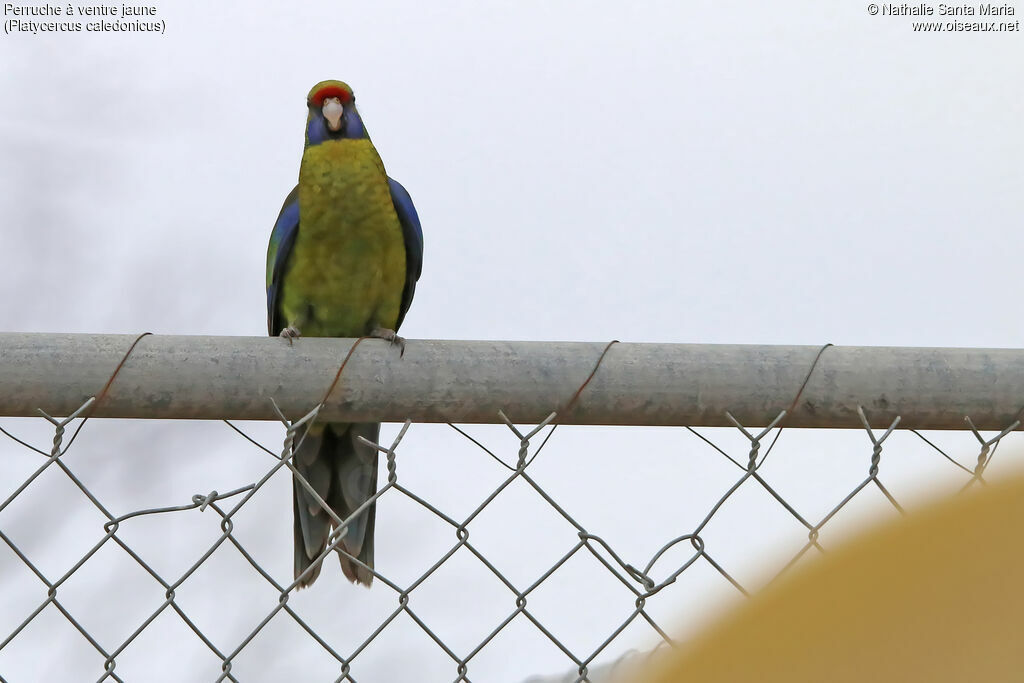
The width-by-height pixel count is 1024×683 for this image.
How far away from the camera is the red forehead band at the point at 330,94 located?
2842 mm

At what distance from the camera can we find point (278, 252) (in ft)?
8.73

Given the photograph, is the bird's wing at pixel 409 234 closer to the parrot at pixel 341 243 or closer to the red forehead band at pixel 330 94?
the parrot at pixel 341 243

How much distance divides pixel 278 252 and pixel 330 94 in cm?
46

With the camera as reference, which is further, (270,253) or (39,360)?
(270,253)

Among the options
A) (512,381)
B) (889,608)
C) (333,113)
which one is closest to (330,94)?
(333,113)

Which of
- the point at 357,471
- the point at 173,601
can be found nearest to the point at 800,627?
the point at 173,601

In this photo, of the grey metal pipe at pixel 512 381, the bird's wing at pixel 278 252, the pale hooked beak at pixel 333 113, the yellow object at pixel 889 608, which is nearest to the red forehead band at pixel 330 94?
the pale hooked beak at pixel 333 113

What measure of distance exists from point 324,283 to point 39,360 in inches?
58.1

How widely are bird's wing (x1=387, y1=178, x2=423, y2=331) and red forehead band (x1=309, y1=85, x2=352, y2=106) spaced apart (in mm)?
277

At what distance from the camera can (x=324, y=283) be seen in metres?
2.64

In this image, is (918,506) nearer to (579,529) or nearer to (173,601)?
(579,529)

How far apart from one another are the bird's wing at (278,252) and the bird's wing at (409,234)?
24cm

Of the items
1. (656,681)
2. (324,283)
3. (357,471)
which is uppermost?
(324,283)

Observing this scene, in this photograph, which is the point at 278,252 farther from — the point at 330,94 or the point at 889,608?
the point at 889,608
